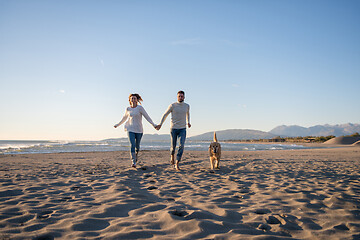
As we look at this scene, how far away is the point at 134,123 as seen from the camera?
697 cm

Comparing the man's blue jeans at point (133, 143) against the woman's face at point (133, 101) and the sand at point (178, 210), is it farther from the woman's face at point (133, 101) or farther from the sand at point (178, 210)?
the sand at point (178, 210)

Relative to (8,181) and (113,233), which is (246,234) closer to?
(113,233)

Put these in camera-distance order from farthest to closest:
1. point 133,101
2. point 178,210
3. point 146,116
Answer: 1. point 146,116
2. point 133,101
3. point 178,210

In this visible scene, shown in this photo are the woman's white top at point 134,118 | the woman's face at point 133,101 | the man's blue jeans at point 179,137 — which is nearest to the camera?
the man's blue jeans at point 179,137

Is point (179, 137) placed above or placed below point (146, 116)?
below

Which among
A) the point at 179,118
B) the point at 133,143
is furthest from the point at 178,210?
the point at 133,143

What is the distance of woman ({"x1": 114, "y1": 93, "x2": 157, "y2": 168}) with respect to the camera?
6.89 metres

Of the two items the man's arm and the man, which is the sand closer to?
the man

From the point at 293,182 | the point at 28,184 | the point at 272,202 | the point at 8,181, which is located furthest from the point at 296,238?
the point at 8,181

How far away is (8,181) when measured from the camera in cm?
471

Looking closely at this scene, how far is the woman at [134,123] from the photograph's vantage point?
689cm

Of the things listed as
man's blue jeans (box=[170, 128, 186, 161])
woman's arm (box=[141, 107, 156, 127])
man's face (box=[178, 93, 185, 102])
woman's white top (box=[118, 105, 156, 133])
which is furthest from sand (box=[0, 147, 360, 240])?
man's face (box=[178, 93, 185, 102])

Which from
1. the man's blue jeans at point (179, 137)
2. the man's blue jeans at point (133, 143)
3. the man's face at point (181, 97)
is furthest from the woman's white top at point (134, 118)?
the man's face at point (181, 97)

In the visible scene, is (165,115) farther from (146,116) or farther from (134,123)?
(134,123)
